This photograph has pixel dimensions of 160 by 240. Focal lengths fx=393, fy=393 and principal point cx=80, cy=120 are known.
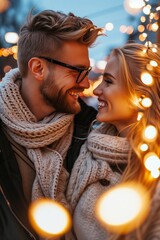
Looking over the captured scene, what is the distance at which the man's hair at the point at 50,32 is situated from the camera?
6.35ft

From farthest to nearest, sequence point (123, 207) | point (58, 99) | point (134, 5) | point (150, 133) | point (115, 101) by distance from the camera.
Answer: point (134, 5) < point (58, 99) < point (115, 101) < point (150, 133) < point (123, 207)

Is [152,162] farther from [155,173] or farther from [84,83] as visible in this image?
[84,83]

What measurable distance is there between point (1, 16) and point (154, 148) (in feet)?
28.2

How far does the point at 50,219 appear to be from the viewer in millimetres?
1657

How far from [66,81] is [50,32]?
0.27m

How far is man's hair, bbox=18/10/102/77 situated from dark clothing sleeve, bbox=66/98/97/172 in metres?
0.35

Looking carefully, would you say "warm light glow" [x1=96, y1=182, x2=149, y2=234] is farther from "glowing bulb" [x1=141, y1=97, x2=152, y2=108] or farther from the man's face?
the man's face

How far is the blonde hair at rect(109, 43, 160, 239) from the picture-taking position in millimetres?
1564

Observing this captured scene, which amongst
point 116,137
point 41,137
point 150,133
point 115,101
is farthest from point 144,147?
point 41,137

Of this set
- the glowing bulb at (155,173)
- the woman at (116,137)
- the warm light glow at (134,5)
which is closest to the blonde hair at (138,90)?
the woman at (116,137)

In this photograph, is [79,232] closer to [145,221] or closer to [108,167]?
[108,167]

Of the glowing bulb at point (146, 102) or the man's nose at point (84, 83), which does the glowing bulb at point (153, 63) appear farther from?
the man's nose at point (84, 83)

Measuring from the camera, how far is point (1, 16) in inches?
372

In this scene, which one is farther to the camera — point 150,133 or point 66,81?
point 66,81
